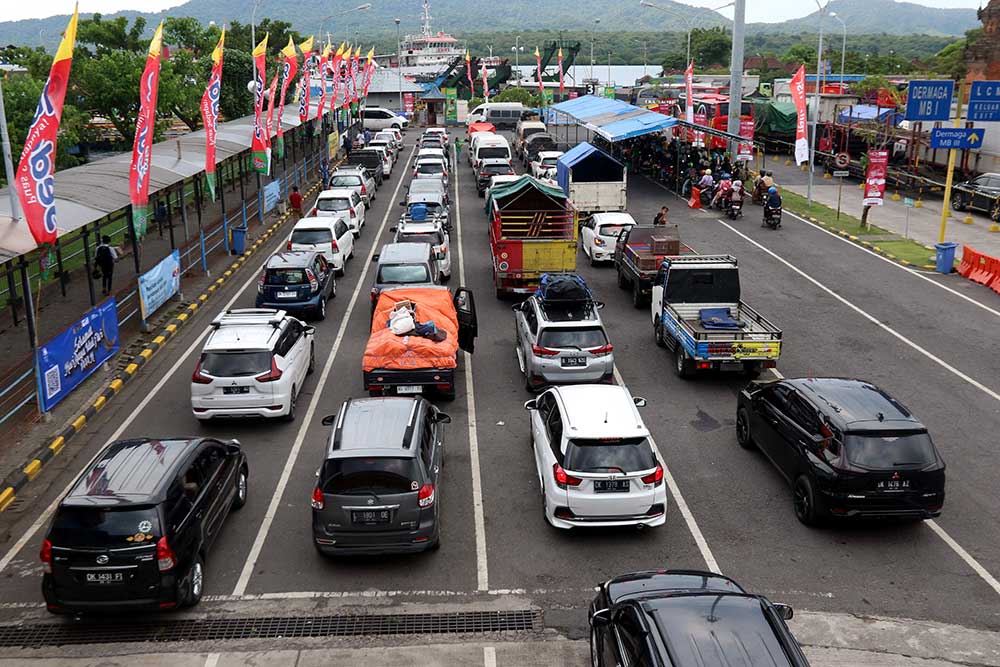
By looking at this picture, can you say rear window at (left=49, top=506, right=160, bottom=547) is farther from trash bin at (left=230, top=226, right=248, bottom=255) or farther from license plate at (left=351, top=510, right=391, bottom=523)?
trash bin at (left=230, top=226, right=248, bottom=255)

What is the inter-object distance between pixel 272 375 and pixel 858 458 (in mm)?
9184

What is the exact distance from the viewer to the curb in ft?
43.9

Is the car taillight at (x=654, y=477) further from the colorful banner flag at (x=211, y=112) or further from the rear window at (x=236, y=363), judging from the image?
the colorful banner flag at (x=211, y=112)

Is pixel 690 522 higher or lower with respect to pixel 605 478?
lower

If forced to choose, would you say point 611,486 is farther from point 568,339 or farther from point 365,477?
point 568,339

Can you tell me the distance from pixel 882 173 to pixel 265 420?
24256 millimetres

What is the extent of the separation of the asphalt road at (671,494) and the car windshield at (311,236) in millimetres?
2796

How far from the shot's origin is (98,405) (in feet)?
53.7

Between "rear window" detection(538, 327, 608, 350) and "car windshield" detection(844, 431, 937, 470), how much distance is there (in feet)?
18.6

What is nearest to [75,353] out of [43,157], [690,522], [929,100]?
[43,157]

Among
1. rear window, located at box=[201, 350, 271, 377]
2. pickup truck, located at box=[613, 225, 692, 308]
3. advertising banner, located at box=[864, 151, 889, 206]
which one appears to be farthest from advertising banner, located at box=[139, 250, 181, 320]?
advertising banner, located at box=[864, 151, 889, 206]

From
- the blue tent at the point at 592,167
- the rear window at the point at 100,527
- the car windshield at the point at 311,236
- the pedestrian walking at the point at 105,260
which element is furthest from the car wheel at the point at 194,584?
the blue tent at the point at 592,167

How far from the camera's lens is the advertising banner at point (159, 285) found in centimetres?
2057

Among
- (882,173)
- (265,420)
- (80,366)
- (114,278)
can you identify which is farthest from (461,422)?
(882,173)
